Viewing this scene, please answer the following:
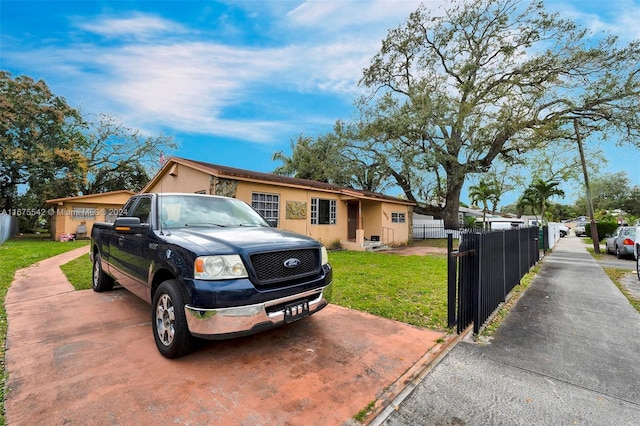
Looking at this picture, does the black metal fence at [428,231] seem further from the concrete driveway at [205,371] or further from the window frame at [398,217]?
the concrete driveway at [205,371]

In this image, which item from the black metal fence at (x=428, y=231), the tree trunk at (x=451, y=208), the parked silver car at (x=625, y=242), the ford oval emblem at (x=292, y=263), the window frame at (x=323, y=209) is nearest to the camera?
the ford oval emblem at (x=292, y=263)

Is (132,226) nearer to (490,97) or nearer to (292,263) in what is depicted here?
(292,263)

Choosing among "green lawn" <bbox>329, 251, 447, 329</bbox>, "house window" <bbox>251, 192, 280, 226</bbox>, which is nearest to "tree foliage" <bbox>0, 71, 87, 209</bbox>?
"house window" <bbox>251, 192, 280, 226</bbox>

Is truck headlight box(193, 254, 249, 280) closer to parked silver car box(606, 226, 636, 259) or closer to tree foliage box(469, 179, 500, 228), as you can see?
parked silver car box(606, 226, 636, 259)

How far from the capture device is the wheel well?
324 cm

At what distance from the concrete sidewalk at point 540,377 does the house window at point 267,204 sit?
9623mm

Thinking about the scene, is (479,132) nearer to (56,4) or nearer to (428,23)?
(428,23)

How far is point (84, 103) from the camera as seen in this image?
2552 cm

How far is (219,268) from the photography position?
9.08ft

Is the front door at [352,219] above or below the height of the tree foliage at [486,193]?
below

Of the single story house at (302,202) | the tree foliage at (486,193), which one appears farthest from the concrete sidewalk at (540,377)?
the tree foliage at (486,193)

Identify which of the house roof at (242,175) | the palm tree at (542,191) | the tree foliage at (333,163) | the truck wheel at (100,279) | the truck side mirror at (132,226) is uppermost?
the tree foliage at (333,163)

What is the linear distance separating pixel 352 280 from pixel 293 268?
4.22 m

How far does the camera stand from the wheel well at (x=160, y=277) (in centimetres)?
324
